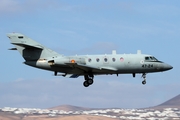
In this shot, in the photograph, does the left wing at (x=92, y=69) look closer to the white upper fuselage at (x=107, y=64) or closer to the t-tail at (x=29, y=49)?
Answer: the white upper fuselage at (x=107, y=64)

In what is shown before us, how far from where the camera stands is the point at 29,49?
261 ft

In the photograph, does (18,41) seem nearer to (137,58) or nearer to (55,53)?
(55,53)

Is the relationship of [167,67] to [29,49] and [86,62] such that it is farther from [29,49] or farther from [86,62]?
[29,49]

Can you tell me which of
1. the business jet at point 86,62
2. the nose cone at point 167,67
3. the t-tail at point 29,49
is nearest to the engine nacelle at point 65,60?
the business jet at point 86,62

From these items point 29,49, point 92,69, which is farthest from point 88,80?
point 29,49

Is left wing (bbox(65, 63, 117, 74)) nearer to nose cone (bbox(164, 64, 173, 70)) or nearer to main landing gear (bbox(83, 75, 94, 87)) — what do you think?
main landing gear (bbox(83, 75, 94, 87))

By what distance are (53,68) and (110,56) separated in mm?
9043

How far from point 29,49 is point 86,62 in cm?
914

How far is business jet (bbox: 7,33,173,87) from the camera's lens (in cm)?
7831

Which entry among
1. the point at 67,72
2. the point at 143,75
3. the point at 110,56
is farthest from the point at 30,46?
the point at 143,75

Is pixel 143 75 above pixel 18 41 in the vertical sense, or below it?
below

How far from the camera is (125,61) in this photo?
258 feet

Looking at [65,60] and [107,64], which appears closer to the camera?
[65,60]

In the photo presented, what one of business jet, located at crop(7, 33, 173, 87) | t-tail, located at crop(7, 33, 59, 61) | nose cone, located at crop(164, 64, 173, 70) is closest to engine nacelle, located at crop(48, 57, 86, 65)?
business jet, located at crop(7, 33, 173, 87)
